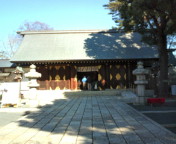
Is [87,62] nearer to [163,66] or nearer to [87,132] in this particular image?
[163,66]

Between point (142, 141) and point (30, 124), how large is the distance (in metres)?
3.72

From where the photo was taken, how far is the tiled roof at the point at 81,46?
750 inches

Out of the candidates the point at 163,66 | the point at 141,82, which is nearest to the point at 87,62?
the point at 163,66

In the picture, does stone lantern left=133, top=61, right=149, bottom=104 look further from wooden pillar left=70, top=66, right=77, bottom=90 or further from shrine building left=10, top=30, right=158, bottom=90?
wooden pillar left=70, top=66, right=77, bottom=90

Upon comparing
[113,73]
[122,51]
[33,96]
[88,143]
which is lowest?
[88,143]

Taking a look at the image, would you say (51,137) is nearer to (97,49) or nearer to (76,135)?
(76,135)

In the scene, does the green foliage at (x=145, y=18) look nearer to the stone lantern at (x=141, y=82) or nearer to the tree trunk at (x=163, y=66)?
the tree trunk at (x=163, y=66)

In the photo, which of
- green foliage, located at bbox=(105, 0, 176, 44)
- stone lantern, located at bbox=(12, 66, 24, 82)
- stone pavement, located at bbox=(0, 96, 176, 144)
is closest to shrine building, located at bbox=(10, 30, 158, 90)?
stone lantern, located at bbox=(12, 66, 24, 82)

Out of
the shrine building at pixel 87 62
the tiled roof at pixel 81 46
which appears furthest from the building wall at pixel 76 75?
the tiled roof at pixel 81 46

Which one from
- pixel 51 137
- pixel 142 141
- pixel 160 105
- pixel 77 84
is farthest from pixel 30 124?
pixel 77 84

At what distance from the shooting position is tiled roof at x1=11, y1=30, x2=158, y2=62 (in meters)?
19.1

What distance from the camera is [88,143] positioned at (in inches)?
187

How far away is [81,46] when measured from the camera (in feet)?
69.6

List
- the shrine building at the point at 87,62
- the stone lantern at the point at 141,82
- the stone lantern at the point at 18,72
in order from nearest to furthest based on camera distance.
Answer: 1. the stone lantern at the point at 141,82
2. the stone lantern at the point at 18,72
3. the shrine building at the point at 87,62
